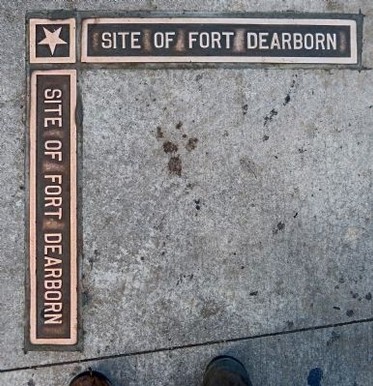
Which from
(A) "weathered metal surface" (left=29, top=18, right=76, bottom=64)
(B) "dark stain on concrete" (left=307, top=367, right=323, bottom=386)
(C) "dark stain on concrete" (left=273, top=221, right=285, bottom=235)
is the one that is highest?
(A) "weathered metal surface" (left=29, top=18, right=76, bottom=64)

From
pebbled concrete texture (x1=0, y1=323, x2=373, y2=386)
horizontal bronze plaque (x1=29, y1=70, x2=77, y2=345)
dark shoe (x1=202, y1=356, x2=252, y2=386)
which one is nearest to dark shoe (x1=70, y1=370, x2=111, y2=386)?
pebbled concrete texture (x1=0, y1=323, x2=373, y2=386)

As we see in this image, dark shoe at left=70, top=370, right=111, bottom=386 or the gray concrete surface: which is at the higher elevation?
the gray concrete surface

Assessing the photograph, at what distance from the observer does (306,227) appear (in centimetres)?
222

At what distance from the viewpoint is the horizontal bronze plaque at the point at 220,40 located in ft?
7.21

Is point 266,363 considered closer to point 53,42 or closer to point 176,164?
point 176,164

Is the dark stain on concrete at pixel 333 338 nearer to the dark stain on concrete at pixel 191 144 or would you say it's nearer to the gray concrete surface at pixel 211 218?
the gray concrete surface at pixel 211 218

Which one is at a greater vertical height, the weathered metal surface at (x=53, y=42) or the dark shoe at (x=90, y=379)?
the weathered metal surface at (x=53, y=42)

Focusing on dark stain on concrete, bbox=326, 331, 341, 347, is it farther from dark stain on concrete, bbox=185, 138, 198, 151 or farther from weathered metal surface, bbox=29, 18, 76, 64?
weathered metal surface, bbox=29, 18, 76, 64

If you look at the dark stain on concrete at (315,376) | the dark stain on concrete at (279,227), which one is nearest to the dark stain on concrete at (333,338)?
the dark stain on concrete at (315,376)

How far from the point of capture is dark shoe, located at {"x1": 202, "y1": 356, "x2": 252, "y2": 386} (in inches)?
83.0

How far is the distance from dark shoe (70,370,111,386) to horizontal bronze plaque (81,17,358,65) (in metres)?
1.29

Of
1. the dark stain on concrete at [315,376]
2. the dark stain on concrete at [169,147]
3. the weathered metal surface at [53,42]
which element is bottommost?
the dark stain on concrete at [315,376]

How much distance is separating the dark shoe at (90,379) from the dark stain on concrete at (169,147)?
0.96 metres

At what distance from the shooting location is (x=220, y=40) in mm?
2207
